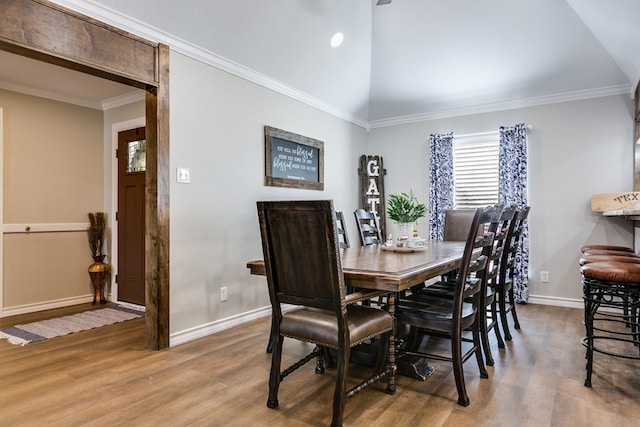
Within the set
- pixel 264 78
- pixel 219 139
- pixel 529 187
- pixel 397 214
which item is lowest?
pixel 397 214

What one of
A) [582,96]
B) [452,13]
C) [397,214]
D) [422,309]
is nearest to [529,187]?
[582,96]

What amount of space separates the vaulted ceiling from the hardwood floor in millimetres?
2409

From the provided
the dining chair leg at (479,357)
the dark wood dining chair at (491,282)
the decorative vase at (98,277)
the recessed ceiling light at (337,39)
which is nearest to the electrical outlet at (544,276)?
the dark wood dining chair at (491,282)

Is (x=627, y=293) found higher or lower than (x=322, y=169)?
lower

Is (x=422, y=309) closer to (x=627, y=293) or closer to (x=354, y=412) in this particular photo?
(x=354, y=412)

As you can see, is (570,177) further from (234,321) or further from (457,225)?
(234,321)

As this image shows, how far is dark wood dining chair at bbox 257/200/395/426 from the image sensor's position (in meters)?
1.81

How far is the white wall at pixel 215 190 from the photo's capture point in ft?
10.5

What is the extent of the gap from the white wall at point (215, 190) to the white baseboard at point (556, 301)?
124 inches

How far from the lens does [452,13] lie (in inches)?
159

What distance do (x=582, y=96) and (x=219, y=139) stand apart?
13.3ft

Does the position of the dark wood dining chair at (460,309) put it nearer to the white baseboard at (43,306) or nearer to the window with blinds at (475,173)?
the window with blinds at (475,173)

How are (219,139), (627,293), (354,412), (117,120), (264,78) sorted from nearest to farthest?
(354,412) → (627,293) → (219,139) → (264,78) → (117,120)

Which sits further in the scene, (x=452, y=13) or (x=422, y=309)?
(x=452, y=13)
